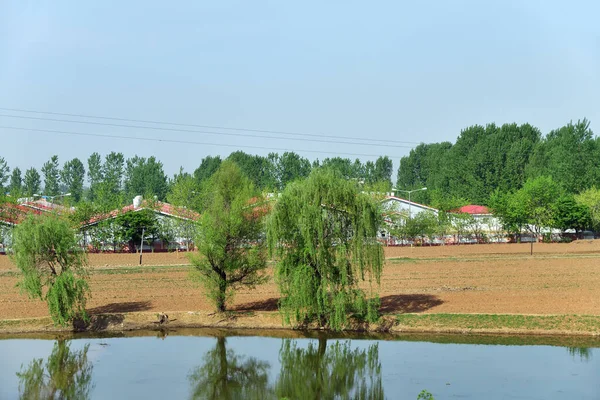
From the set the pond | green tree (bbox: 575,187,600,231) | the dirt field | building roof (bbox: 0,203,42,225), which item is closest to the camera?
the pond

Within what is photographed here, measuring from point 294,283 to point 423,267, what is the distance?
67.7ft

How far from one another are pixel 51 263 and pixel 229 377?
1396 centimetres

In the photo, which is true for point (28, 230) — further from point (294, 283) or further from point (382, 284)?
point (382, 284)

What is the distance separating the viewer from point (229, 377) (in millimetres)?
28688

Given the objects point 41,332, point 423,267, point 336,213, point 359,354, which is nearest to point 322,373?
point 359,354

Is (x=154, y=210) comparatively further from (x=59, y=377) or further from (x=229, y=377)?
(x=229, y=377)

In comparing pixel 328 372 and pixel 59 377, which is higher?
pixel 59 377

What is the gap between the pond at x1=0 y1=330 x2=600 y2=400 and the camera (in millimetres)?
25516

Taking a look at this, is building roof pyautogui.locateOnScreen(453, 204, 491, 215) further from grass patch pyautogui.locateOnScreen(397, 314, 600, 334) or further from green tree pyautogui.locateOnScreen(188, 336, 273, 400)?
green tree pyautogui.locateOnScreen(188, 336, 273, 400)

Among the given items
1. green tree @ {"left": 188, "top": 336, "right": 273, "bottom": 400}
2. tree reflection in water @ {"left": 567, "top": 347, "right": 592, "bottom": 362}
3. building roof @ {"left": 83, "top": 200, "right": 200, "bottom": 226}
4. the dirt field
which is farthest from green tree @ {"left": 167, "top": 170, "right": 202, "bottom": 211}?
tree reflection in water @ {"left": 567, "top": 347, "right": 592, "bottom": 362}

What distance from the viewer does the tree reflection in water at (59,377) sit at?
26.2 metres

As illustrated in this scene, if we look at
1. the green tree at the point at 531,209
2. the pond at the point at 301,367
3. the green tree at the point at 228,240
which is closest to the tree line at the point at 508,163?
the green tree at the point at 531,209

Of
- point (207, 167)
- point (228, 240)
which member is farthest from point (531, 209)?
point (207, 167)

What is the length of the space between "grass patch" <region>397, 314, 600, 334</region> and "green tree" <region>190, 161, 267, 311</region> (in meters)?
8.71
